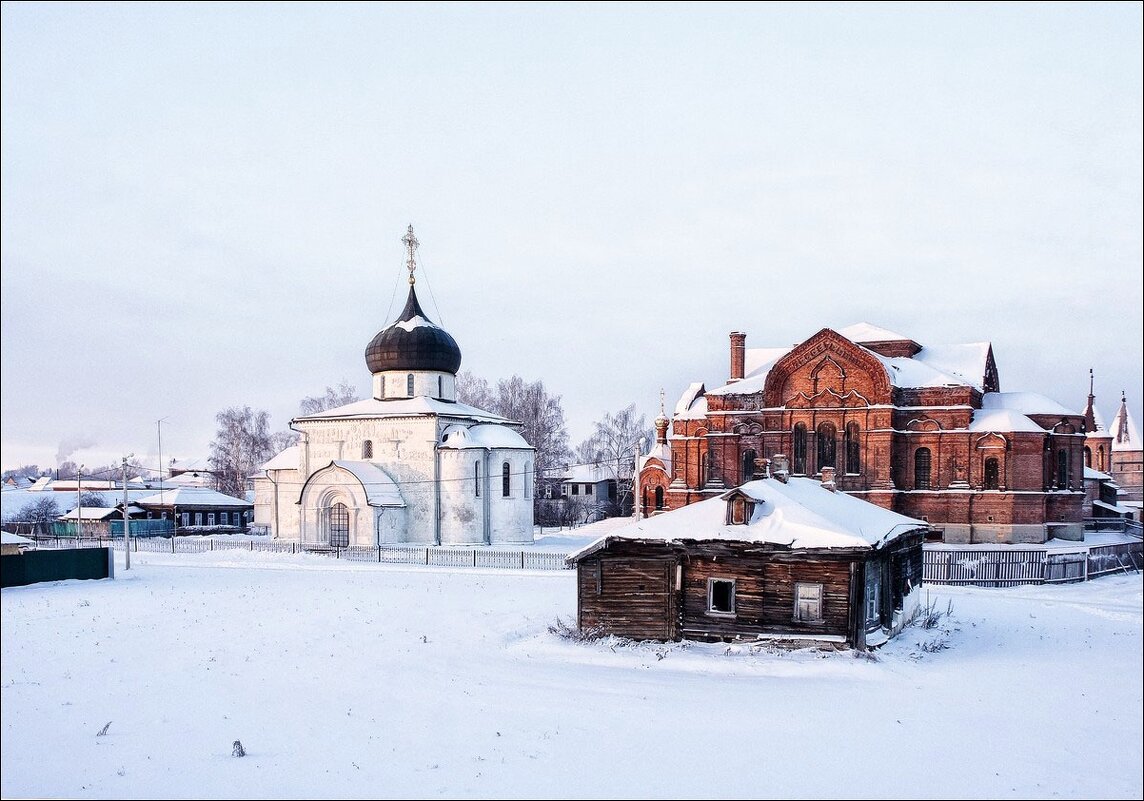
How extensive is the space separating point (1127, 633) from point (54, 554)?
102ft

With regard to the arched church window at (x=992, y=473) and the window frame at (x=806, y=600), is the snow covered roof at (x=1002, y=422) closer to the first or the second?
the arched church window at (x=992, y=473)

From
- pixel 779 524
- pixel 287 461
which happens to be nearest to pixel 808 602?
pixel 779 524

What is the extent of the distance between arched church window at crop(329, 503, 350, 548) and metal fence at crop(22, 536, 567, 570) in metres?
1.49

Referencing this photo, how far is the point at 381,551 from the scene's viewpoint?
129ft

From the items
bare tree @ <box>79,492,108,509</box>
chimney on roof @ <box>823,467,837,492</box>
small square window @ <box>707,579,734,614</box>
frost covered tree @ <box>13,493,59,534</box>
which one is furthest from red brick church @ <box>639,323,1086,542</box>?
bare tree @ <box>79,492,108,509</box>

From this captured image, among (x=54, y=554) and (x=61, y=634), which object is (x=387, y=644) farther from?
(x=54, y=554)

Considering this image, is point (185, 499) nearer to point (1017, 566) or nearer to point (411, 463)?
point (411, 463)

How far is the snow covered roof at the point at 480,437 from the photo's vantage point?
148ft

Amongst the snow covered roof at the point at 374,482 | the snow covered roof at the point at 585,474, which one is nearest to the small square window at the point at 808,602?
the snow covered roof at the point at 374,482

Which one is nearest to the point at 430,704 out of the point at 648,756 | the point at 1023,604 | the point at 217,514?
the point at 648,756

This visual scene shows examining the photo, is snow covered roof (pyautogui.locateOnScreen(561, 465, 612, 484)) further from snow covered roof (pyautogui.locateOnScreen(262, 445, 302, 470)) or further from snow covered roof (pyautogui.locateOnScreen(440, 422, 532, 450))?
snow covered roof (pyautogui.locateOnScreen(440, 422, 532, 450))

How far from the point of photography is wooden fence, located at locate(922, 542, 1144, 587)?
3092cm

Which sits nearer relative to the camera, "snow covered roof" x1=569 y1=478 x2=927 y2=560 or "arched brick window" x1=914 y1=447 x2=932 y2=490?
"snow covered roof" x1=569 y1=478 x2=927 y2=560

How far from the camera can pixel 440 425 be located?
150ft
